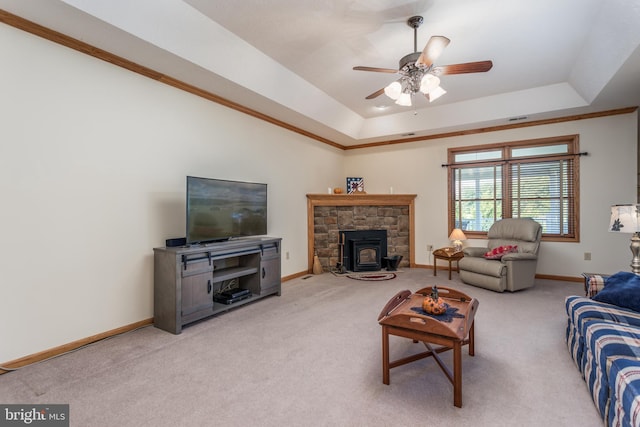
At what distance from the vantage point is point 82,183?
2652mm

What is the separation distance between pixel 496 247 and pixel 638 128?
2.64m

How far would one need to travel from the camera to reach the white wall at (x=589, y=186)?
4.50 meters

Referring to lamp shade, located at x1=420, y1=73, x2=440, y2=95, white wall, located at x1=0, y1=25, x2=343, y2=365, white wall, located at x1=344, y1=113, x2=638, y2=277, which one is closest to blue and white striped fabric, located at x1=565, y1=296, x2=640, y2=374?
lamp shade, located at x1=420, y1=73, x2=440, y2=95

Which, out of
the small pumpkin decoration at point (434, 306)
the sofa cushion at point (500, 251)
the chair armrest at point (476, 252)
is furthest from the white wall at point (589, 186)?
the small pumpkin decoration at point (434, 306)

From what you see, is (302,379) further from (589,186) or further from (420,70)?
(589,186)

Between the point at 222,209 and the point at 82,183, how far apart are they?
1.31 metres

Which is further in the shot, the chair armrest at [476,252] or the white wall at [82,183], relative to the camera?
the chair armrest at [476,252]

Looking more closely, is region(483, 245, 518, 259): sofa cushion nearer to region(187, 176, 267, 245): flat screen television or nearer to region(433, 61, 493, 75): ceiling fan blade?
region(433, 61, 493, 75): ceiling fan blade

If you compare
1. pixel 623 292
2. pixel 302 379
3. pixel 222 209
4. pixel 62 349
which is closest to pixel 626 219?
pixel 623 292

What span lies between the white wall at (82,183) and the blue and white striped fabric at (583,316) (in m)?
3.72

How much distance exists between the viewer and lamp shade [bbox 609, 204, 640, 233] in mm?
2768

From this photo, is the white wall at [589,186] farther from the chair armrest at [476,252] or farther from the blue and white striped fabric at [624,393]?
the blue and white striped fabric at [624,393]

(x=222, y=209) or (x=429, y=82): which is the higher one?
(x=429, y=82)

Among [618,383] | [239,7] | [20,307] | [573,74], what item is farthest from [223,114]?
[573,74]
